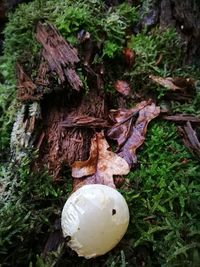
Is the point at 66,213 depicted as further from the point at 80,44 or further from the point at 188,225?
the point at 80,44

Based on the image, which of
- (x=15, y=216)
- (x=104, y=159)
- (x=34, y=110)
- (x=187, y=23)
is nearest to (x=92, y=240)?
(x=15, y=216)

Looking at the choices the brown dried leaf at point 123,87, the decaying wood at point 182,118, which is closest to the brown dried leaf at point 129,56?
the brown dried leaf at point 123,87

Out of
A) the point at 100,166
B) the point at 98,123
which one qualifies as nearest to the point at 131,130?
the point at 98,123

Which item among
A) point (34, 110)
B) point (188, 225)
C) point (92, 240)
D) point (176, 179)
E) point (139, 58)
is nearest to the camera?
point (92, 240)

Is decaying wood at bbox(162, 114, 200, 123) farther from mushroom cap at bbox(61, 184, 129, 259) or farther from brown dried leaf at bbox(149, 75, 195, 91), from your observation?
mushroom cap at bbox(61, 184, 129, 259)

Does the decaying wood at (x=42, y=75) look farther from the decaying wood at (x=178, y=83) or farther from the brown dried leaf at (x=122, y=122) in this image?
the decaying wood at (x=178, y=83)

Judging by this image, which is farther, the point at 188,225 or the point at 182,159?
the point at 182,159

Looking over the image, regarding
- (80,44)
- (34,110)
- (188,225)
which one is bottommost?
(188,225)
